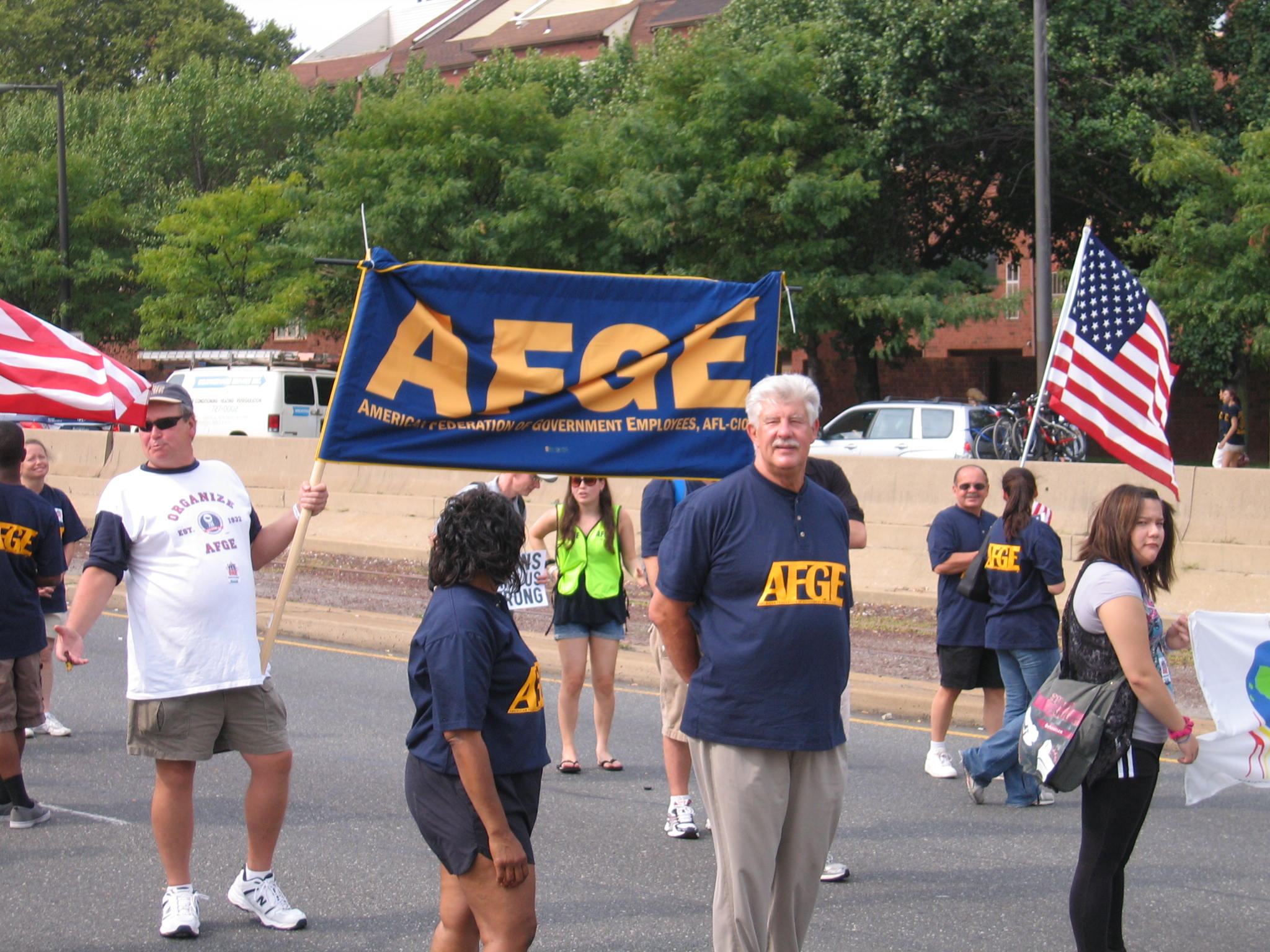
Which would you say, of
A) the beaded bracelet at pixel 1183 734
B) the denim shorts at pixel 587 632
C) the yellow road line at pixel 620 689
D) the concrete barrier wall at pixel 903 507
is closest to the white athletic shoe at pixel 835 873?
the beaded bracelet at pixel 1183 734

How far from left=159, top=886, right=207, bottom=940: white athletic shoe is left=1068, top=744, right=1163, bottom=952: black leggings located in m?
2.95

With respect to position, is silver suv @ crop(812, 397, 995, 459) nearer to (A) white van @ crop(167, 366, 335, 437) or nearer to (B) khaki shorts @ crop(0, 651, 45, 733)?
(A) white van @ crop(167, 366, 335, 437)

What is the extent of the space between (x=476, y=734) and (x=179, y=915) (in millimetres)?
1968

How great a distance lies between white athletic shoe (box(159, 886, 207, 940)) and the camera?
4617 mm

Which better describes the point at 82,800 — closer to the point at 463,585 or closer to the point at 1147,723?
the point at 463,585

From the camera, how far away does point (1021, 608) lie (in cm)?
659

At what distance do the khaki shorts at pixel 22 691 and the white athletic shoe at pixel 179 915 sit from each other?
165 cm

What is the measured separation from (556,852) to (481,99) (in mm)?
27113

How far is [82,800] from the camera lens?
6.47 m

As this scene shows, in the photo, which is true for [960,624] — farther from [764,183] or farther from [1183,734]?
[764,183]

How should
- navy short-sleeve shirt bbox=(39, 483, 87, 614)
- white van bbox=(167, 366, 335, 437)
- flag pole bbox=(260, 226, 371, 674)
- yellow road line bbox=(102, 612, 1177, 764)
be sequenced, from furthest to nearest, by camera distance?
white van bbox=(167, 366, 335, 437) < yellow road line bbox=(102, 612, 1177, 764) < navy short-sleeve shirt bbox=(39, 483, 87, 614) < flag pole bbox=(260, 226, 371, 674)

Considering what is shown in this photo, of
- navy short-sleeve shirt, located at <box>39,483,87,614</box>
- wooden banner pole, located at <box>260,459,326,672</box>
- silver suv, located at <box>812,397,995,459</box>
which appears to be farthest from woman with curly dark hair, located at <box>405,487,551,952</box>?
silver suv, located at <box>812,397,995,459</box>

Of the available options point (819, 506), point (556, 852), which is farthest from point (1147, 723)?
point (556, 852)

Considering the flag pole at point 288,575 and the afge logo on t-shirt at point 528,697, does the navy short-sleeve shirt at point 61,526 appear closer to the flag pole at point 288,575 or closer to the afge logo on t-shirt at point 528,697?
the flag pole at point 288,575
